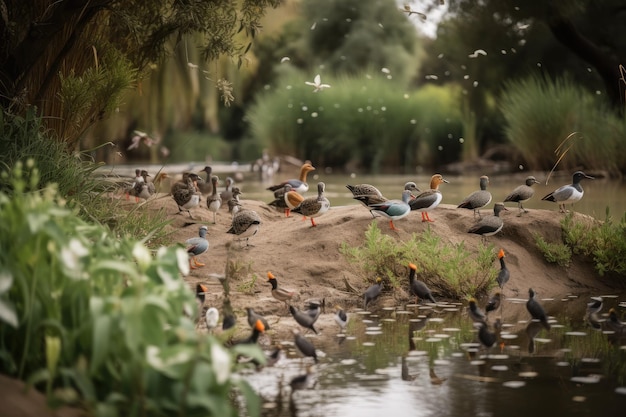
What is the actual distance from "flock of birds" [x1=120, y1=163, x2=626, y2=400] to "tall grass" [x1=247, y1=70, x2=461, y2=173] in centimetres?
1650

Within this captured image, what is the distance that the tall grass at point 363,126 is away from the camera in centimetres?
3089

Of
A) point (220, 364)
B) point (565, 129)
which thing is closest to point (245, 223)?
point (220, 364)

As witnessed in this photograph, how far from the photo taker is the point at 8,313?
181 inches

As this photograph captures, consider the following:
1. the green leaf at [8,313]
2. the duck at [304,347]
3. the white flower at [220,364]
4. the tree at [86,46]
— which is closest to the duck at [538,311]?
the duck at [304,347]

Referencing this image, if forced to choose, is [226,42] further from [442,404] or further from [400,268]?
[442,404]

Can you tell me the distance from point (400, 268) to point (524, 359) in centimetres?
294

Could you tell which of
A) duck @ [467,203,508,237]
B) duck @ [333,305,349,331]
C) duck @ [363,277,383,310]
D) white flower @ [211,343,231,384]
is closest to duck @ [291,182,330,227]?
duck @ [467,203,508,237]

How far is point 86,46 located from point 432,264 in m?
4.54

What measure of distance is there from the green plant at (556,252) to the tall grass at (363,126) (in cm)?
1997

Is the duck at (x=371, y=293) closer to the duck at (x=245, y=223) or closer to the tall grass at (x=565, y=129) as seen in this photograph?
the duck at (x=245, y=223)

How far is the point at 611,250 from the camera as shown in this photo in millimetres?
10547

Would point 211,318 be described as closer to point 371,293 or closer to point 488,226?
point 371,293

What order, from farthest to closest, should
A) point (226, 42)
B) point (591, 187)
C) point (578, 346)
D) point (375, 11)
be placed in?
point (375, 11) < point (591, 187) < point (226, 42) < point (578, 346)

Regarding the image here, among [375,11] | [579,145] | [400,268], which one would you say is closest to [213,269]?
[400,268]
